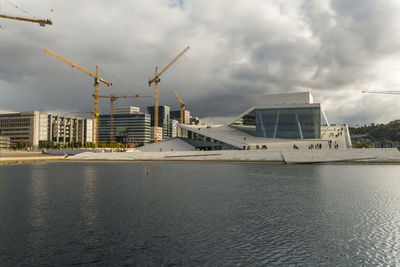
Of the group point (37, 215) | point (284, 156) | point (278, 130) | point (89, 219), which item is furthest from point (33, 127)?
point (89, 219)

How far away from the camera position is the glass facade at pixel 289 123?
2822 inches

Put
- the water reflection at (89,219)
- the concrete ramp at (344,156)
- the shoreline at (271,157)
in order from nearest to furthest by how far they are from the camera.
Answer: the water reflection at (89,219) → the concrete ramp at (344,156) → the shoreline at (271,157)

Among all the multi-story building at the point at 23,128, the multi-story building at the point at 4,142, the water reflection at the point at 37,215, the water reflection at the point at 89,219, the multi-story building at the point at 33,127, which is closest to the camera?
the water reflection at the point at 89,219

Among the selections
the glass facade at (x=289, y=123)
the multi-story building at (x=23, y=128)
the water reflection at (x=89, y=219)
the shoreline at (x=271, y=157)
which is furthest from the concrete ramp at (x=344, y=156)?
the multi-story building at (x=23, y=128)

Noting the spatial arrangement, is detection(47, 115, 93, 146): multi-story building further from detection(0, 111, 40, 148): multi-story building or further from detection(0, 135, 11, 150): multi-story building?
detection(0, 135, 11, 150): multi-story building

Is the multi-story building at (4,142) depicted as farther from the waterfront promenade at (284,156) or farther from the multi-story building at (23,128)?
the waterfront promenade at (284,156)

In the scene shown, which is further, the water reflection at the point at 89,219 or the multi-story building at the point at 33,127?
the multi-story building at the point at 33,127

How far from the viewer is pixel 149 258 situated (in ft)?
35.6

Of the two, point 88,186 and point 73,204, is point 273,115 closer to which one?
point 88,186

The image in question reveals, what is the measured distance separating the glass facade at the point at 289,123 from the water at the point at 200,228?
48.1m

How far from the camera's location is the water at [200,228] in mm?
11078

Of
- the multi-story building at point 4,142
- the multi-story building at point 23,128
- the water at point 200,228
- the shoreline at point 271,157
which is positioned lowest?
the water at point 200,228

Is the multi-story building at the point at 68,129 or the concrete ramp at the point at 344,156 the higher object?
the multi-story building at the point at 68,129

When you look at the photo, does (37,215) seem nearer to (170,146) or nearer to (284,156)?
(284,156)
